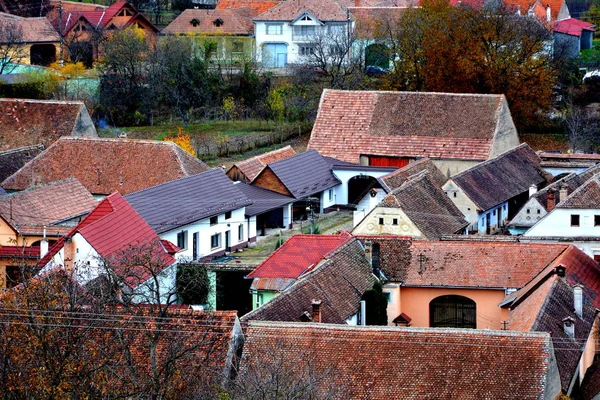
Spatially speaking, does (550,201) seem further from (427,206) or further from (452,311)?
(452,311)

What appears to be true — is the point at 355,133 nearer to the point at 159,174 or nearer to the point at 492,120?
the point at 492,120

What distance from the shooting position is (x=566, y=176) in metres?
69.5

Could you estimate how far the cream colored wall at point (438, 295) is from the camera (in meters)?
52.2

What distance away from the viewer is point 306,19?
319 feet

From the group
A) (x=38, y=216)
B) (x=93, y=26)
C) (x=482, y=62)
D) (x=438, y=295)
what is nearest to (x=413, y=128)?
(x=482, y=62)

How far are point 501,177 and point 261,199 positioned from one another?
1068cm

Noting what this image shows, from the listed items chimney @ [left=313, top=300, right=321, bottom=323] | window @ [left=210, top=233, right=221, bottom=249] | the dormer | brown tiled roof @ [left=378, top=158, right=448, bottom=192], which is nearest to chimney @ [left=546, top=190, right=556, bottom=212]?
brown tiled roof @ [left=378, top=158, right=448, bottom=192]

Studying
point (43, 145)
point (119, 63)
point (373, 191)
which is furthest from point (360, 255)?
point (119, 63)

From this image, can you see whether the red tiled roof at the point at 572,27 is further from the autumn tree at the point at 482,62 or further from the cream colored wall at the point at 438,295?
the cream colored wall at the point at 438,295

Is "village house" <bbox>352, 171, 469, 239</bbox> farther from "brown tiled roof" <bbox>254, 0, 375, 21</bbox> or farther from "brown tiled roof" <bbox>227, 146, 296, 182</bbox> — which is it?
"brown tiled roof" <bbox>254, 0, 375, 21</bbox>

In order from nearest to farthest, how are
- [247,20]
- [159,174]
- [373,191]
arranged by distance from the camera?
[373,191] < [159,174] < [247,20]

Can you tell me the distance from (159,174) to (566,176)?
694 inches

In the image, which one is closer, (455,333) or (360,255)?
(455,333)

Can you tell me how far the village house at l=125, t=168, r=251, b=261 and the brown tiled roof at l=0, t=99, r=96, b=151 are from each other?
39.9 ft
